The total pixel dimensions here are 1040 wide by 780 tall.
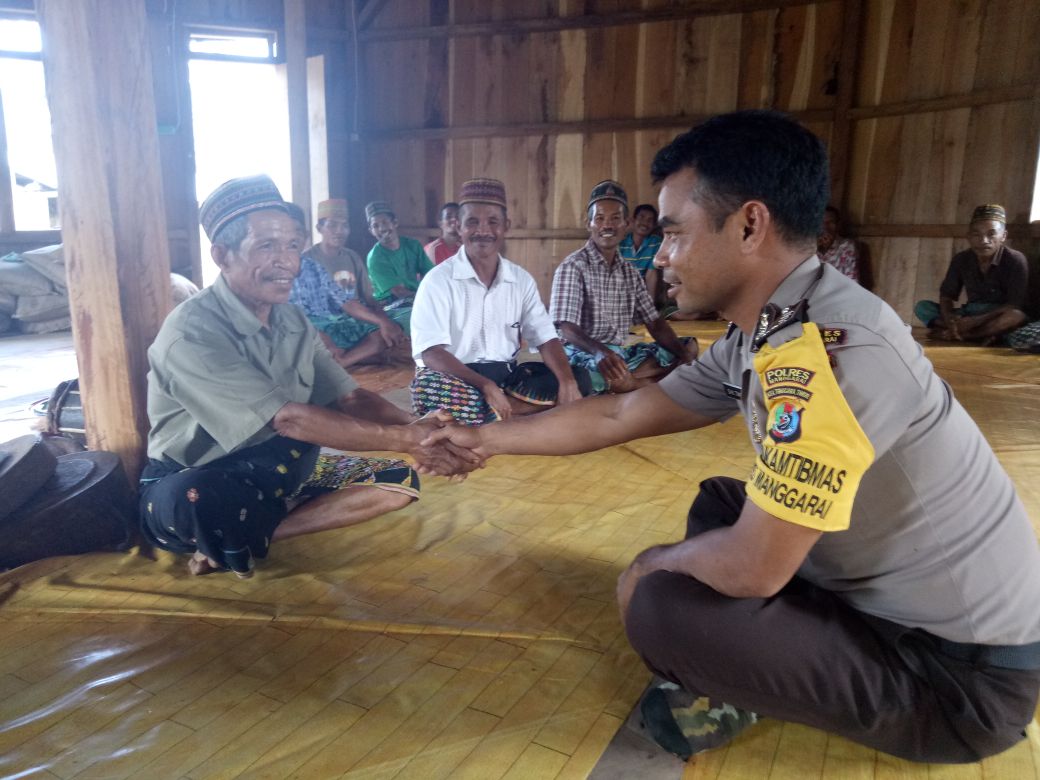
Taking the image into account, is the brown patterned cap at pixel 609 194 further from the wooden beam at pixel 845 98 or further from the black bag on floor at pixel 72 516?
the wooden beam at pixel 845 98

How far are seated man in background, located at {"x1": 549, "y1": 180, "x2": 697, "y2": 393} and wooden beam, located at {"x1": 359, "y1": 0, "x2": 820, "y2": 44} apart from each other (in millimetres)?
4442

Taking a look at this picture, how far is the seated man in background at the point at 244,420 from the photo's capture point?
2006mm

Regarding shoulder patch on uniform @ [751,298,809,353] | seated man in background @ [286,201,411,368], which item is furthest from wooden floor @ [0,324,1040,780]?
seated man in background @ [286,201,411,368]

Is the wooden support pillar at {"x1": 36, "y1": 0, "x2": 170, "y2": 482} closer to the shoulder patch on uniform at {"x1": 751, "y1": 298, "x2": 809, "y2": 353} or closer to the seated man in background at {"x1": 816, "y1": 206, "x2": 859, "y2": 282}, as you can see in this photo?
the shoulder patch on uniform at {"x1": 751, "y1": 298, "x2": 809, "y2": 353}

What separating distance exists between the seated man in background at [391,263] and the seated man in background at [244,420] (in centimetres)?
374

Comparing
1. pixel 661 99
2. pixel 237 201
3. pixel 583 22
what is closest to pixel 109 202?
pixel 237 201

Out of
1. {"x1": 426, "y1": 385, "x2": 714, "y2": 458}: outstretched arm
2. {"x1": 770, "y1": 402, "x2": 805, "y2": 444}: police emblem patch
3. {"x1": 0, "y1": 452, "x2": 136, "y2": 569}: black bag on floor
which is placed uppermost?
{"x1": 770, "y1": 402, "x2": 805, "y2": 444}: police emblem patch

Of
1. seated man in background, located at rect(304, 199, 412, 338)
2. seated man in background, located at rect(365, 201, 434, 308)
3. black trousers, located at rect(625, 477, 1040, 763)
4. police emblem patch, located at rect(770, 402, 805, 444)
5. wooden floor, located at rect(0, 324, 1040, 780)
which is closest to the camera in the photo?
police emblem patch, located at rect(770, 402, 805, 444)

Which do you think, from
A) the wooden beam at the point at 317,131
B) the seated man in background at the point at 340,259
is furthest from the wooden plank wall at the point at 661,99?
the seated man in background at the point at 340,259

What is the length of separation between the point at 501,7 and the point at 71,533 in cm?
747

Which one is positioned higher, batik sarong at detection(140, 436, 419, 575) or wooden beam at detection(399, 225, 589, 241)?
wooden beam at detection(399, 225, 589, 241)

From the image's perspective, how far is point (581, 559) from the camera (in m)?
2.25

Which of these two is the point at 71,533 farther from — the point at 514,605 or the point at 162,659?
the point at 514,605

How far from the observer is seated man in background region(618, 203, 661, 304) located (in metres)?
7.39
